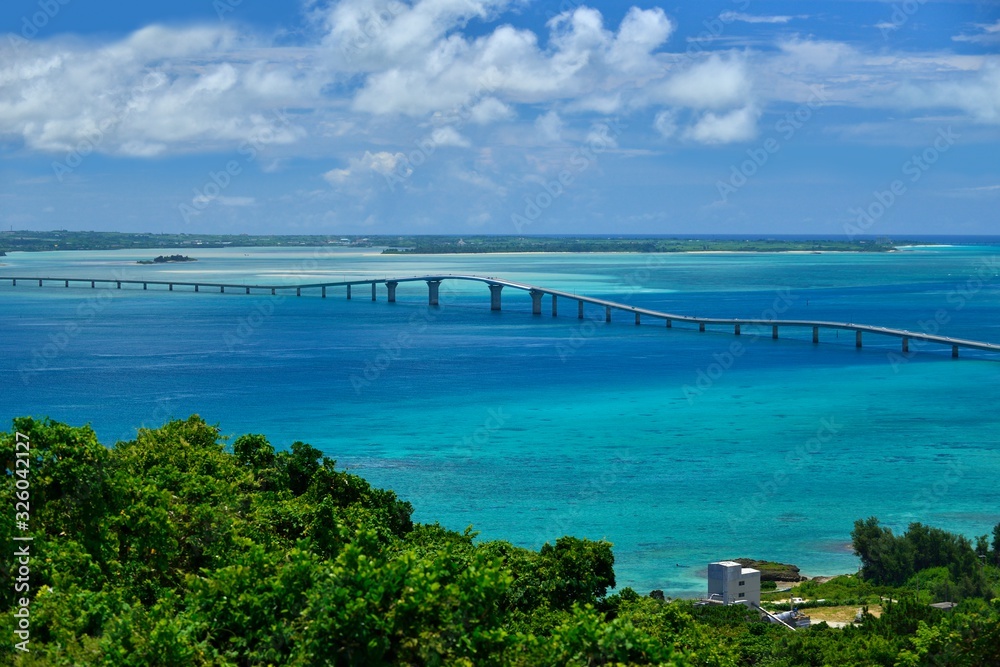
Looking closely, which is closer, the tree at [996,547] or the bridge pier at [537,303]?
the tree at [996,547]

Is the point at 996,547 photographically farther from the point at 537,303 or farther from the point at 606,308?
the point at 537,303

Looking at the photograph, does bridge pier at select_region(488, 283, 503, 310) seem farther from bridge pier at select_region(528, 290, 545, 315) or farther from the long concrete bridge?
bridge pier at select_region(528, 290, 545, 315)

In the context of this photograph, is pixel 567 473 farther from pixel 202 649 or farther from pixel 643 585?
pixel 202 649

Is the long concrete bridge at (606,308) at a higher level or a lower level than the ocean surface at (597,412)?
higher

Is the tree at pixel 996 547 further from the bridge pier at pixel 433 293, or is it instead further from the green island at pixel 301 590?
the bridge pier at pixel 433 293

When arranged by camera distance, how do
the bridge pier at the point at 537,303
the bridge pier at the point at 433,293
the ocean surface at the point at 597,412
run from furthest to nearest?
the bridge pier at the point at 433,293 < the bridge pier at the point at 537,303 < the ocean surface at the point at 597,412

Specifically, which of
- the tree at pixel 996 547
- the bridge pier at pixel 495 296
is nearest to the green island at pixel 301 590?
the tree at pixel 996 547

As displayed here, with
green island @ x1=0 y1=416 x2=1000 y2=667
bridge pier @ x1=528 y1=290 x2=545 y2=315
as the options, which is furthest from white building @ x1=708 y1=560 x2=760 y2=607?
bridge pier @ x1=528 y1=290 x2=545 y2=315
